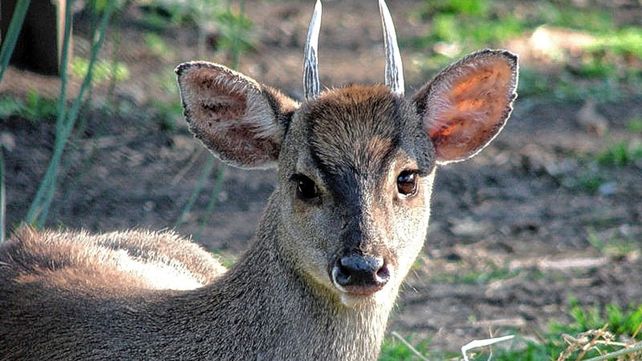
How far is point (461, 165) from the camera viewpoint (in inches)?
357

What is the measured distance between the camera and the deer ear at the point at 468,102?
498cm

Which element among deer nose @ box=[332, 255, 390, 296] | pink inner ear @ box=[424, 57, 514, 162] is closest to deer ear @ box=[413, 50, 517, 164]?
pink inner ear @ box=[424, 57, 514, 162]

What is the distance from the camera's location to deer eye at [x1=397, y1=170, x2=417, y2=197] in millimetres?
4668

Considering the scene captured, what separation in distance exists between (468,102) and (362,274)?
1.08m

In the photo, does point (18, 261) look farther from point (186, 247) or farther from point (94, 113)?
point (94, 113)

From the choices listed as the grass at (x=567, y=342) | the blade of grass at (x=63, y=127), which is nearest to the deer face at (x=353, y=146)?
the grass at (x=567, y=342)

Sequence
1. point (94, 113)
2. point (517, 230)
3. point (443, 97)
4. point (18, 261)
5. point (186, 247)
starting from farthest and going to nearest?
point (94, 113), point (517, 230), point (186, 247), point (18, 261), point (443, 97)

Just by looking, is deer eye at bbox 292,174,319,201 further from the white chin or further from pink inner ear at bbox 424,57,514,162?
pink inner ear at bbox 424,57,514,162

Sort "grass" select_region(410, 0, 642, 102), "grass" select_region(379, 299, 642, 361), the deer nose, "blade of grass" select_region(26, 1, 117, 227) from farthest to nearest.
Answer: "grass" select_region(410, 0, 642, 102), "blade of grass" select_region(26, 1, 117, 227), "grass" select_region(379, 299, 642, 361), the deer nose

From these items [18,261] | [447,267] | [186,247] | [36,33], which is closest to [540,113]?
[447,267]

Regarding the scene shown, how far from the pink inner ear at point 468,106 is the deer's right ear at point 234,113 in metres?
0.52

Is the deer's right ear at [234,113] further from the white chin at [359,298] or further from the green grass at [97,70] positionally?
the green grass at [97,70]

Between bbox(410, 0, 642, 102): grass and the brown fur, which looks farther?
bbox(410, 0, 642, 102): grass

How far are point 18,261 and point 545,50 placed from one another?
6707mm
